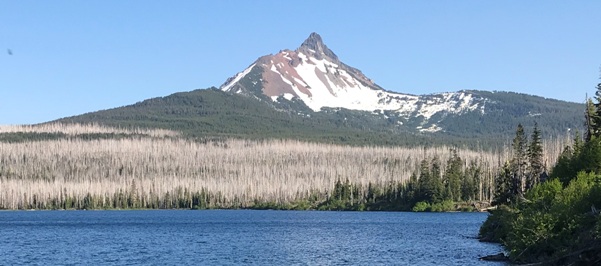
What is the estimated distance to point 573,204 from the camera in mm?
65312

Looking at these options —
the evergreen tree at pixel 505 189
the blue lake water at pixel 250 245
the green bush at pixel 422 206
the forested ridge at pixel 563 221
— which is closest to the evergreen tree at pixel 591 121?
the forested ridge at pixel 563 221

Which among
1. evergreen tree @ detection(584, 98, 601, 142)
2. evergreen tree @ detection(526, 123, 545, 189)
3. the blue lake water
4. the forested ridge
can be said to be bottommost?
the blue lake water

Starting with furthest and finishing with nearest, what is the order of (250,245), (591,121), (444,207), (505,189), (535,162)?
1. (444,207)
2. (535,162)
3. (505,189)
4. (591,121)
5. (250,245)

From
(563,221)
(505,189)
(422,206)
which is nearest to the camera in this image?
(563,221)

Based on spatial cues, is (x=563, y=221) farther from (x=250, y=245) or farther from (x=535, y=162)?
(x=535, y=162)

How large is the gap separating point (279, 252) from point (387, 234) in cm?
2862

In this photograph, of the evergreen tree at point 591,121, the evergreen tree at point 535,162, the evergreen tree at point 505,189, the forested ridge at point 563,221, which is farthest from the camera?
the evergreen tree at point 535,162

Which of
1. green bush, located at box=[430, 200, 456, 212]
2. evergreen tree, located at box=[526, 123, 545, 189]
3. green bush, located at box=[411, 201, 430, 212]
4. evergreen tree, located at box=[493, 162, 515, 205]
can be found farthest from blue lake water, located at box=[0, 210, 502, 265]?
green bush, located at box=[411, 201, 430, 212]

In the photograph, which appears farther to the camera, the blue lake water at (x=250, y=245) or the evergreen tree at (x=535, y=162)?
the evergreen tree at (x=535, y=162)

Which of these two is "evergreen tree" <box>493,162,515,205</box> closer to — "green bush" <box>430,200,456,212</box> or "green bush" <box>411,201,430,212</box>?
"green bush" <box>430,200,456,212</box>

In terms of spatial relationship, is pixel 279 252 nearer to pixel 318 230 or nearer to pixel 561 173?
pixel 561 173

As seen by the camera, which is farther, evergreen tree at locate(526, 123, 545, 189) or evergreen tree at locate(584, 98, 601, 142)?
evergreen tree at locate(526, 123, 545, 189)

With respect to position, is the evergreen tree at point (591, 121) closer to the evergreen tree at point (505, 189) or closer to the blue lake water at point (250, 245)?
the evergreen tree at point (505, 189)

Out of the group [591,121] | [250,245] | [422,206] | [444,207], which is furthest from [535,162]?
[422,206]
